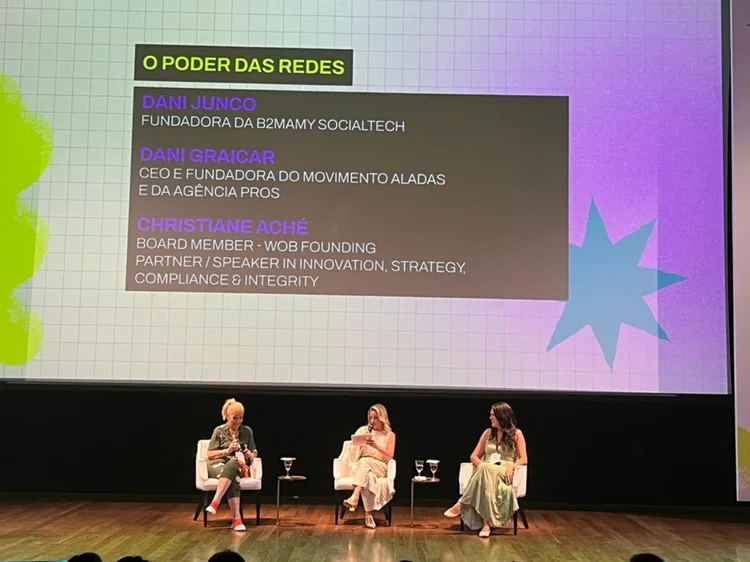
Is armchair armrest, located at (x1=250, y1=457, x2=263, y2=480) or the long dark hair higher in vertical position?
the long dark hair

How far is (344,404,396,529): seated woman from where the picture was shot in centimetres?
581

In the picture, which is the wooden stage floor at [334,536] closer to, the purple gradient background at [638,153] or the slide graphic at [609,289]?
the purple gradient background at [638,153]

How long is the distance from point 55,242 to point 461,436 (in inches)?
132

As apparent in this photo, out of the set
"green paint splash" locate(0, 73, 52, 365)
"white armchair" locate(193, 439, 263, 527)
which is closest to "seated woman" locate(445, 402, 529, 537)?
"white armchair" locate(193, 439, 263, 527)

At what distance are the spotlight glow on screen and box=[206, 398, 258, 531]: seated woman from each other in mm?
600

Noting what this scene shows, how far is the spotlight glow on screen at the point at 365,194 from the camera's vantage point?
6332mm

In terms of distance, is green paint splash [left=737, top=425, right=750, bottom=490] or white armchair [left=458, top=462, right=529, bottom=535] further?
green paint splash [left=737, top=425, right=750, bottom=490]

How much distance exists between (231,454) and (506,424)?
72.6 inches

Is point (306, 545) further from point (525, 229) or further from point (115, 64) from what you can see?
point (115, 64)

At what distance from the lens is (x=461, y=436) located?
262 inches

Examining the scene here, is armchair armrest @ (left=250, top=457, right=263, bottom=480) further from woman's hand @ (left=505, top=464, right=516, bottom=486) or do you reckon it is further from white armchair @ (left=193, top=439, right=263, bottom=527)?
woman's hand @ (left=505, top=464, right=516, bottom=486)

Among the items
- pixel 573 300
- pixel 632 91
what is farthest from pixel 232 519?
pixel 632 91

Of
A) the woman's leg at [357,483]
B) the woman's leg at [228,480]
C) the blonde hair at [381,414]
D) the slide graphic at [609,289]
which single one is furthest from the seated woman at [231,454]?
the slide graphic at [609,289]

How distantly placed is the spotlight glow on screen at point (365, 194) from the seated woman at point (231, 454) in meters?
0.60
